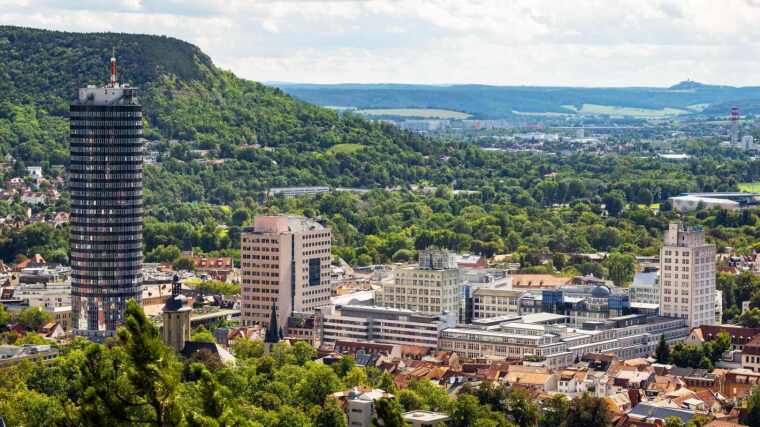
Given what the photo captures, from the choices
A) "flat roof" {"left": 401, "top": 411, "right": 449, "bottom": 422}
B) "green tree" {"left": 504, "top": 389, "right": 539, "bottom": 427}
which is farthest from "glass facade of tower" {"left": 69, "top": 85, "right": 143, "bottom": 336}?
"flat roof" {"left": 401, "top": 411, "right": 449, "bottom": 422}

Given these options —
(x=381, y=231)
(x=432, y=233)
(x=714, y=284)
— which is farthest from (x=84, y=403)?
(x=381, y=231)

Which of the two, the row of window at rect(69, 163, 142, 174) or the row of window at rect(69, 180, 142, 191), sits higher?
the row of window at rect(69, 163, 142, 174)

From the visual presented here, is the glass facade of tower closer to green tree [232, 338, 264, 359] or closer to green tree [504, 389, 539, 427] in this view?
green tree [232, 338, 264, 359]

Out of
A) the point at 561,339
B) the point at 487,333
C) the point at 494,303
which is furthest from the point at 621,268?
the point at 487,333

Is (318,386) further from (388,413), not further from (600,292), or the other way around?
(388,413)

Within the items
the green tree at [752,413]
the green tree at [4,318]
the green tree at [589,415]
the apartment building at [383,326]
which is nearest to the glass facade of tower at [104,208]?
the green tree at [4,318]

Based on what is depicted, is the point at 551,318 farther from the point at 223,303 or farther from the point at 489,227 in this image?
the point at 489,227

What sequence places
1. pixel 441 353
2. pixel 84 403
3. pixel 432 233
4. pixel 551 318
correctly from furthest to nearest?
1. pixel 432 233
2. pixel 551 318
3. pixel 441 353
4. pixel 84 403
